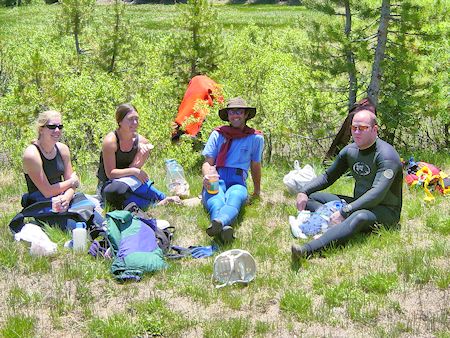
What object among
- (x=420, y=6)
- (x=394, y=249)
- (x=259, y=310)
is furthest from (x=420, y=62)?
(x=259, y=310)

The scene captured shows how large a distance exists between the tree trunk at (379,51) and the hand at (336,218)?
381 centimetres

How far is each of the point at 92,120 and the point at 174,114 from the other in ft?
6.59

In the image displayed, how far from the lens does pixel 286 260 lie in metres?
5.38

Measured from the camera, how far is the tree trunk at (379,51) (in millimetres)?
8758

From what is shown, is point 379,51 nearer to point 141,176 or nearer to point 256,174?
point 256,174

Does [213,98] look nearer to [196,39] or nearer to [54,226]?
[196,39]

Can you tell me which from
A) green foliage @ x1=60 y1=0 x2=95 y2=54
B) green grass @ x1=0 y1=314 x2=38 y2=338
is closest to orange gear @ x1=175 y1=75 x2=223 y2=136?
green foliage @ x1=60 y1=0 x2=95 y2=54

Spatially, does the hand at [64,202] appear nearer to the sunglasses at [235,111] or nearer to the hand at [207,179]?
the hand at [207,179]

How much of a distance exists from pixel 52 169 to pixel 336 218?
283 centimetres

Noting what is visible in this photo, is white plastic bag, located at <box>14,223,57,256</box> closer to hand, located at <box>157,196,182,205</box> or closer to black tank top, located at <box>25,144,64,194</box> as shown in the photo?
black tank top, located at <box>25,144,64,194</box>

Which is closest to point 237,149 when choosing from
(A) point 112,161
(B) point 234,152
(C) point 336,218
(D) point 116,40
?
(B) point 234,152

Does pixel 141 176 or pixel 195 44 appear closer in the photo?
pixel 141 176

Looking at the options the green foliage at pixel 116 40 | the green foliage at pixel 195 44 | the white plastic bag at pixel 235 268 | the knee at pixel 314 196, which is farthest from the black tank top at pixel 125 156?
the green foliage at pixel 116 40

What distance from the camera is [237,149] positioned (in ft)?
22.1
